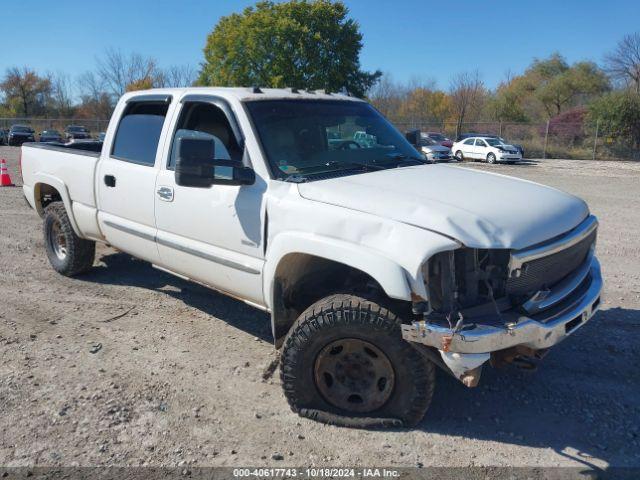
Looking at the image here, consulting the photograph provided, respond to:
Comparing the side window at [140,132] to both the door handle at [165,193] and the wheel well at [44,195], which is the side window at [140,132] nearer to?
the door handle at [165,193]

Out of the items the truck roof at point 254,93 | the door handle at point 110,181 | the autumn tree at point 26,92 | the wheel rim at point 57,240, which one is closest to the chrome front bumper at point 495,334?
the truck roof at point 254,93

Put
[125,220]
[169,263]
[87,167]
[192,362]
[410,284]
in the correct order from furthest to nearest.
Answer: [87,167], [125,220], [169,263], [192,362], [410,284]

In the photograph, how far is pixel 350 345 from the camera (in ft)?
10.8

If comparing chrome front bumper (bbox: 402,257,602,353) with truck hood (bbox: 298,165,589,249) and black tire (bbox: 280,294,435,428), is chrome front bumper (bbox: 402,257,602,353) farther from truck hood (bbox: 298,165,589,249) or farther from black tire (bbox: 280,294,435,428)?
truck hood (bbox: 298,165,589,249)

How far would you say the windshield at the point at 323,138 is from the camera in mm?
3832

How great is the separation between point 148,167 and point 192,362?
1627 mm

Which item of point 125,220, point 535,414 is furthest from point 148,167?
point 535,414

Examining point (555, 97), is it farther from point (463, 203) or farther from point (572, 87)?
point (463, 203)

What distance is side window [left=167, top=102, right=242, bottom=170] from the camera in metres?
4.00

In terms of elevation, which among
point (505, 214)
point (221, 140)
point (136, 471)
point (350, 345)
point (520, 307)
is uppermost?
point (221, 140)

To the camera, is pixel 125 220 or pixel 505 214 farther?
pixel 125 220

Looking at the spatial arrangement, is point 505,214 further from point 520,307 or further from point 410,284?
point 410,284

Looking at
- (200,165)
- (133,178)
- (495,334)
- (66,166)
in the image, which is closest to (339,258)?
(495,334)

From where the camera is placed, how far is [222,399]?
371cm
